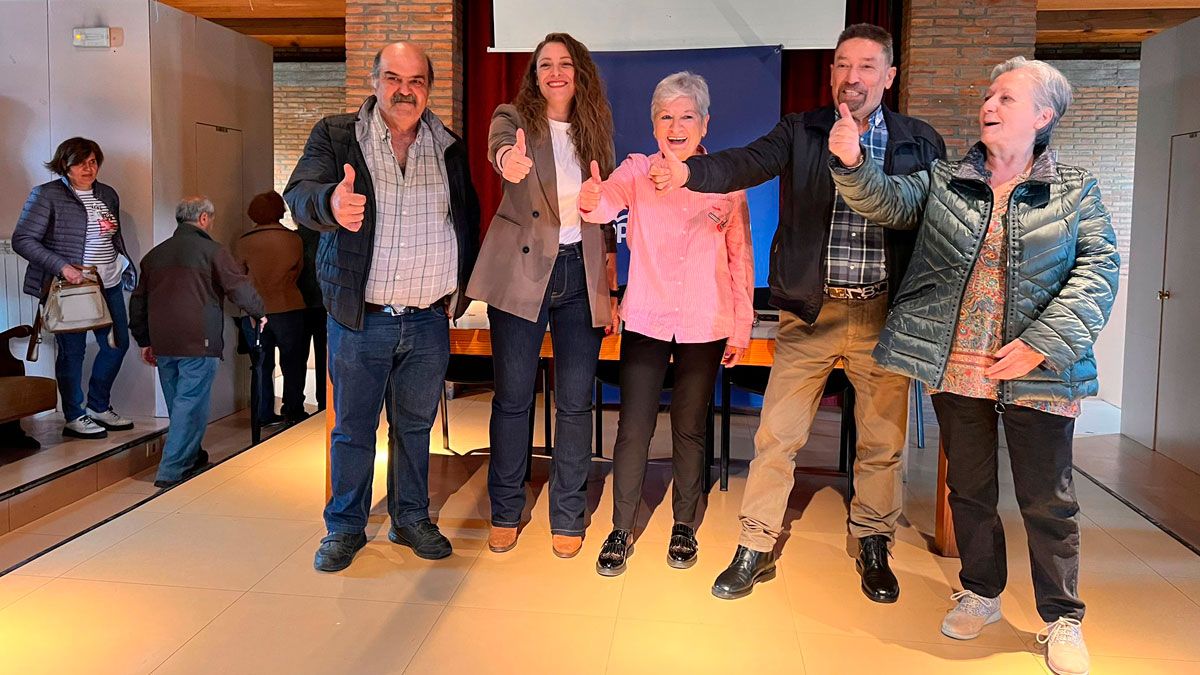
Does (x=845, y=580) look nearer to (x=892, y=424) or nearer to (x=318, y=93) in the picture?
(x=892, y=424)

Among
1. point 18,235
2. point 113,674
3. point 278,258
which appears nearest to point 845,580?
point 113,674

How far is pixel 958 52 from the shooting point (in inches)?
216

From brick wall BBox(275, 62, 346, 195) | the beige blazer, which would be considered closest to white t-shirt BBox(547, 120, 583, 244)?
the beige blazer

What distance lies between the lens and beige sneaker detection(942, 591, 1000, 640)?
8.32 ft

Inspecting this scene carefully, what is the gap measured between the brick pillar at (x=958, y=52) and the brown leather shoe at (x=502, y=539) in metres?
3.77

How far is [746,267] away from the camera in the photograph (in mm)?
2908

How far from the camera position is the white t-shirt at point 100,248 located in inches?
181

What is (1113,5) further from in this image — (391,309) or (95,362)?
(95,362)

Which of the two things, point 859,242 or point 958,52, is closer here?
point 859,242

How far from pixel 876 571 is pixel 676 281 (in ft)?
3.58

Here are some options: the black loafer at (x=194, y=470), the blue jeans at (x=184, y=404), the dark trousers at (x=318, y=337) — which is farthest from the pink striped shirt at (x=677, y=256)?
the dark trousers at (x=318, y=337)

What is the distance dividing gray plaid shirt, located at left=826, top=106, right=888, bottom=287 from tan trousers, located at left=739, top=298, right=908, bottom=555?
0.28ft

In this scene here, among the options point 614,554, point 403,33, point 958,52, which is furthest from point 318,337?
point 958,52

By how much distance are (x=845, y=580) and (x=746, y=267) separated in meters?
1.05
